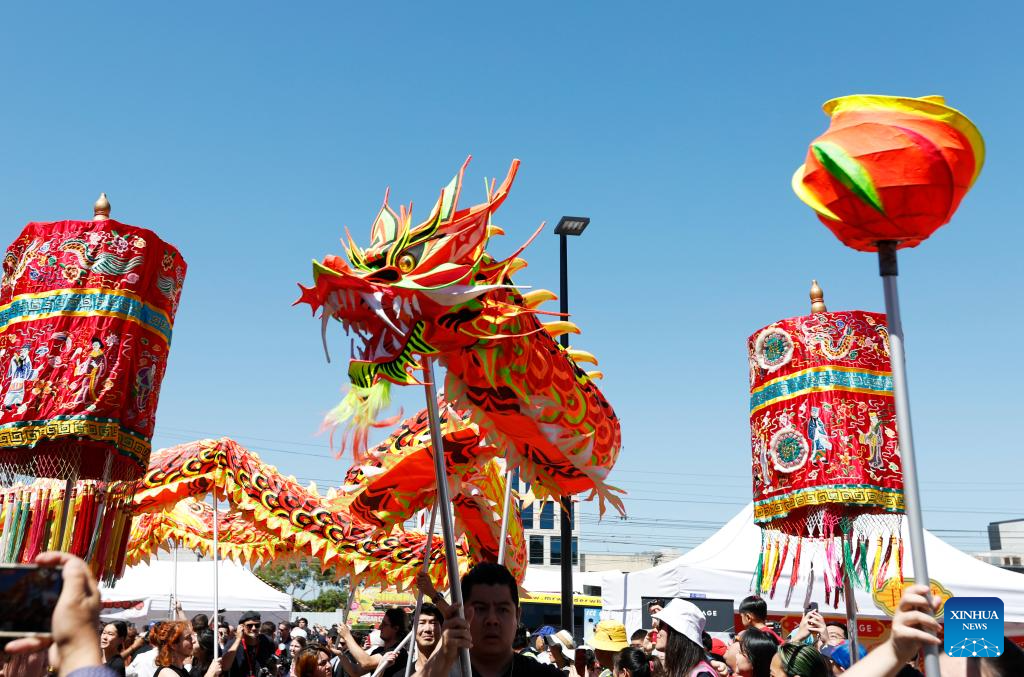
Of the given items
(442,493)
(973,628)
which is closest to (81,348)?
(442,493)

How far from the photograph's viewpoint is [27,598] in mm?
1465

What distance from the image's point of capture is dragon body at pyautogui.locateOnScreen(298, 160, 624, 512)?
3.70m

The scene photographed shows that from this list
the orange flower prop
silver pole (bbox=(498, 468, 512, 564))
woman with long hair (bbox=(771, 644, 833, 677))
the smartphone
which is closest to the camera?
the smartphone

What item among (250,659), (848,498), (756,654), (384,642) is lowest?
(250,659)

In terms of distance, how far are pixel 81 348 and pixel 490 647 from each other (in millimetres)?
2779

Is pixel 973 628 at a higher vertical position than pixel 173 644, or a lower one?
higher

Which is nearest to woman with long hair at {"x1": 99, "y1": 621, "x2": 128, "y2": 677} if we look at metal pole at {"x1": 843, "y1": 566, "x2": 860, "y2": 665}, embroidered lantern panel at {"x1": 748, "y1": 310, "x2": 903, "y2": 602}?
metal pole at {"x1": 843, "y1": 566, "x2": 860, "y2": 665}

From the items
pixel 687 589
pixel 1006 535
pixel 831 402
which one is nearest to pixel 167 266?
pixel 831 402

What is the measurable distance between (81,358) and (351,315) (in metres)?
1.62

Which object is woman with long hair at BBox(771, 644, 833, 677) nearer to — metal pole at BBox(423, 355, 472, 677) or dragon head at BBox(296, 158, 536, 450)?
metal pole at BBox(423, 355, 472, 677)

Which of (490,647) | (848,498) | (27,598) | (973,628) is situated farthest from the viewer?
(848,498)

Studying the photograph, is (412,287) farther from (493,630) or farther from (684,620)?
(684,620)

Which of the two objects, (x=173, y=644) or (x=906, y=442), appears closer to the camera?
(x=906, y=442)

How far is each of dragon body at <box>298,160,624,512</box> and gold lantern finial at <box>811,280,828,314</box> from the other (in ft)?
7.63
